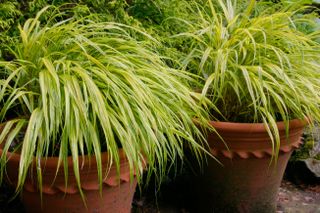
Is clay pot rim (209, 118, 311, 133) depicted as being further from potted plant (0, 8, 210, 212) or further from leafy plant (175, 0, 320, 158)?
potted plant (0, 8, 210, 212)

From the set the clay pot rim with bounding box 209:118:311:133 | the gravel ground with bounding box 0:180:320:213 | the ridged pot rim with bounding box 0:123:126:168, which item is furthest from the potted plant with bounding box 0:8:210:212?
the gravel ground with bounding box 0:180:320:213

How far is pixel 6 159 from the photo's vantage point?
1628mm

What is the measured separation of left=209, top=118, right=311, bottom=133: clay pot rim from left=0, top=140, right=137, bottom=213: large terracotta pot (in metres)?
0.53

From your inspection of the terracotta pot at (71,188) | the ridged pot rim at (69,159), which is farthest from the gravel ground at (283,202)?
the ridged pot rim at (69,159)

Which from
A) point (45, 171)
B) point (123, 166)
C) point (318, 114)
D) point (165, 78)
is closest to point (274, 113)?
point (318, 114)

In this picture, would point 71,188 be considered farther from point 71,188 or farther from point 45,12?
point 45,12

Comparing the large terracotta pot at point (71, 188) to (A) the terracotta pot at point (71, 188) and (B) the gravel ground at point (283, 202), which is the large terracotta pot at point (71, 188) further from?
(B) the gravel ground at point (283, 202)

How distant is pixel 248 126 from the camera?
82.0 inches

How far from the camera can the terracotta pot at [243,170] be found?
2.12 metres

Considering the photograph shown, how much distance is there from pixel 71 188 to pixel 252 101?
959 mm

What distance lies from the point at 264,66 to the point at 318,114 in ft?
1.06

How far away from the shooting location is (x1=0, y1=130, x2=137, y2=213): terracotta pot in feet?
5.26

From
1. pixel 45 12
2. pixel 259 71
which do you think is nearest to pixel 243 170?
pixel 259 71

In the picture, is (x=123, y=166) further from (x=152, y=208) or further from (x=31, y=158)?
(x=152, y=208)
